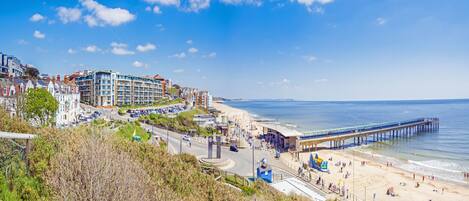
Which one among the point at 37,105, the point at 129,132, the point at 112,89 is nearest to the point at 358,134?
the point at 129,132

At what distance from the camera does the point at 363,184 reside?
94.6 ft

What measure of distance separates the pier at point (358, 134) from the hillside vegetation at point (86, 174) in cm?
3439

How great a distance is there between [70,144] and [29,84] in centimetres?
2770

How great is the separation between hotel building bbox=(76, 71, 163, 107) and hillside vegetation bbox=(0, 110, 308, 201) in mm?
61331

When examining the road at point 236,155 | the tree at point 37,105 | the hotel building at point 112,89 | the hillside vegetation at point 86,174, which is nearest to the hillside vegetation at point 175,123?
the road at point 236,155

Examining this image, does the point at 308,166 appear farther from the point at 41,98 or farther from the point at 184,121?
the point at 184,121

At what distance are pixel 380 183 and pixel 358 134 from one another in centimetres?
2506

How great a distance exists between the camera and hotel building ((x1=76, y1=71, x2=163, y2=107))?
6985 centimetres

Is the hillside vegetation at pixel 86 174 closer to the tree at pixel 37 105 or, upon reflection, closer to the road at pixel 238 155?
the tree at pixel 37 105

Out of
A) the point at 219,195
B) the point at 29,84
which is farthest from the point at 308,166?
the point at 29,84

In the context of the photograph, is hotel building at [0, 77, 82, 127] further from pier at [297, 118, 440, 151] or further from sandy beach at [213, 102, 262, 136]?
sandy beach at [213, 102, 262, 136]

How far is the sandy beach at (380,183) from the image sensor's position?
2577 centimetres

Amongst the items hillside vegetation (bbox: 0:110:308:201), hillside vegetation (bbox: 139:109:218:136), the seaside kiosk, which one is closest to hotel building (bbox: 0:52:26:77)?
hillside vegetation (bbox: 139:109:218:136)

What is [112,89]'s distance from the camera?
72562mm
